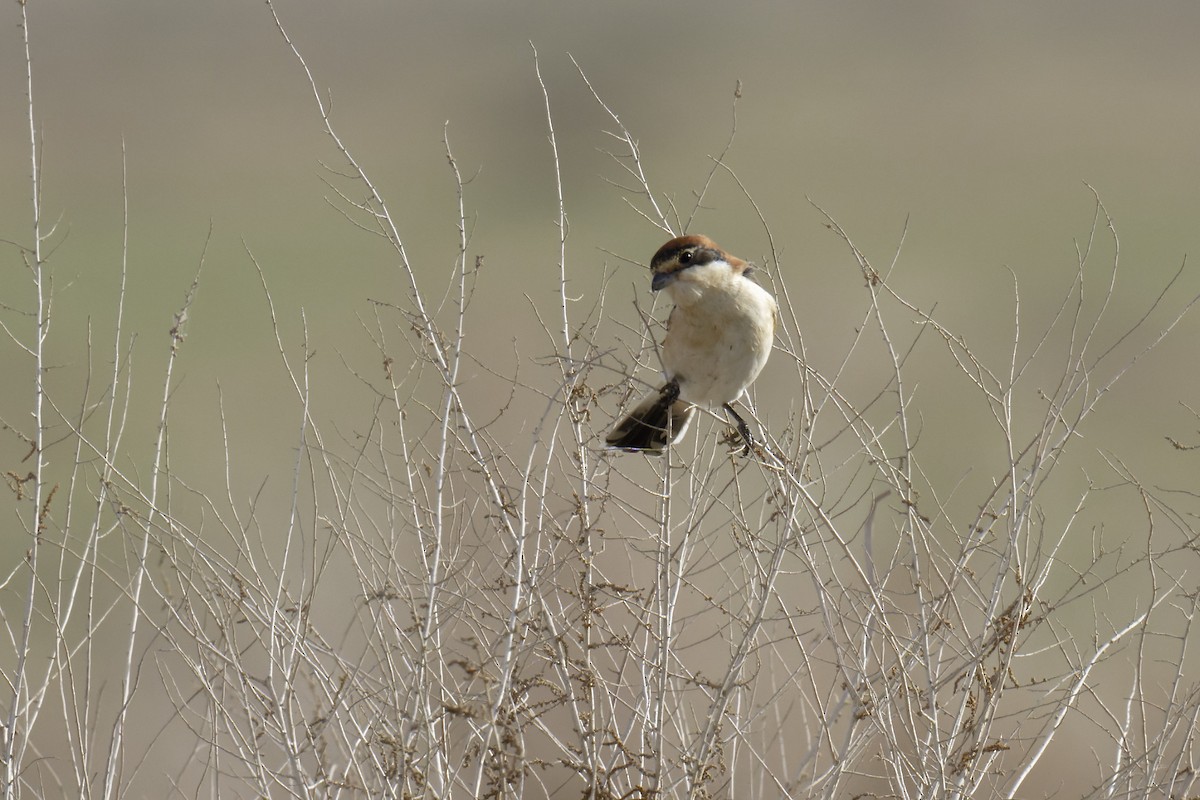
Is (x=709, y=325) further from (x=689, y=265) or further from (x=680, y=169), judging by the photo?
(x=680, y=169)

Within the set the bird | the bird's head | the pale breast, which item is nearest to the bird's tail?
the bird

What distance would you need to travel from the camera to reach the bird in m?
5.49

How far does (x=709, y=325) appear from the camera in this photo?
5684mm

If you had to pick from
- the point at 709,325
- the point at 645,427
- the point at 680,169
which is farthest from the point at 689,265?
the point at 680,169

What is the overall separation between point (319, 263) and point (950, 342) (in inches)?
1163

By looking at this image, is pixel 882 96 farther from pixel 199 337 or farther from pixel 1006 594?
pixel 1006 594

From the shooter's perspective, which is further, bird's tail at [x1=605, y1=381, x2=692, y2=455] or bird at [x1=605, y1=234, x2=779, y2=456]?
bird's tail at [x1=605, y1=381, x2=692, y2=455]

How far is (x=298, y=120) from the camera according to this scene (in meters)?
44.8

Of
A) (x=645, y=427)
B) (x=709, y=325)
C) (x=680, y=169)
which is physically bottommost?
(x=645, y=427)

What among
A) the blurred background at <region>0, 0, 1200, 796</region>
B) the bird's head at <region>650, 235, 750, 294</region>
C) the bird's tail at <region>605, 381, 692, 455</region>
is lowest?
the bird's tail at <region>605, 381, 692, 455</region>

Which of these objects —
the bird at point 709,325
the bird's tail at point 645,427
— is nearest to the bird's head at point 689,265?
the bird at point 709,325

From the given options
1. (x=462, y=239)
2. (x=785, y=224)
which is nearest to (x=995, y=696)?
(x=462, y=239)

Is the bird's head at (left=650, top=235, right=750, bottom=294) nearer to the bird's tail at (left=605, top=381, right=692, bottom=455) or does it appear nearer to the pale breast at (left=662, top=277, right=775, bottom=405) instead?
the pale breast at (left=662, top=277, right=775, bottom=405)

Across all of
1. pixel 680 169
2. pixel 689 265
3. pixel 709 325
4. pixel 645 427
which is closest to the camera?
pixel 689 265
